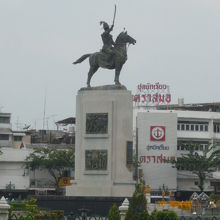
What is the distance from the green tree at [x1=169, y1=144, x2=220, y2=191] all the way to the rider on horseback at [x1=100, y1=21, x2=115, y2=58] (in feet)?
138

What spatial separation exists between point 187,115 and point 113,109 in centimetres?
4751

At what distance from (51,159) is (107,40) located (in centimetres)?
4160

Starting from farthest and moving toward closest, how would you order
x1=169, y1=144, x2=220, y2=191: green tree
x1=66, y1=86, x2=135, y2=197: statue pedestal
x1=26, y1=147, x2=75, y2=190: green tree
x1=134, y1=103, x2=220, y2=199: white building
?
x1=134, y1=103, x2=220, y2=199: white building, x1=169, y1=144, x2=220, y2=191: green tree, x1=26, y1=147, x2=75, y2=190: green tree, x1=66, y1=86, x2=135, y2=197: statue pedestal

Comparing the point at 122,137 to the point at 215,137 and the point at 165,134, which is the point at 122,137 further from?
the point at 215,137

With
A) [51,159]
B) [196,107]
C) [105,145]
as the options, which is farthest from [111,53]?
[196,107]

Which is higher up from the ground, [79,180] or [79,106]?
[79,106]

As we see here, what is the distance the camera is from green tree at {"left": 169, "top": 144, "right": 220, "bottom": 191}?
87.1 meters

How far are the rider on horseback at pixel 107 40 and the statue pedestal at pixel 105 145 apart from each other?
2.03 meters

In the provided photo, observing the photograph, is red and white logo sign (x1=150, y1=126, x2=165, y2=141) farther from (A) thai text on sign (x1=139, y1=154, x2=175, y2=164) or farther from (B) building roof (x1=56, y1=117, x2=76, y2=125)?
(B) building roof (x1=56, y1=117, x2=76, y2=125)

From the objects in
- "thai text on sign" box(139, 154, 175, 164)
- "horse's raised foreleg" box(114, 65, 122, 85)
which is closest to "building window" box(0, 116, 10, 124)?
"thai text on sign" box(139, 154, 175, 164)

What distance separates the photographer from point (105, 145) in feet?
148

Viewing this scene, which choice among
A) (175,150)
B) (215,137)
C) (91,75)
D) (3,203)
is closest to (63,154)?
(175,150)

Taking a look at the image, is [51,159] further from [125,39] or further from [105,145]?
[125,39]

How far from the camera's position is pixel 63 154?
8669cm
